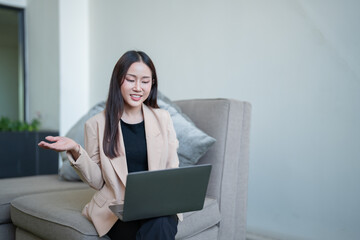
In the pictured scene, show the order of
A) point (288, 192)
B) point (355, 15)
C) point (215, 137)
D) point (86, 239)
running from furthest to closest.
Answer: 1. point (288, 192)
2. point (355, 15)
3. point (215, 137)
4. point (86, 239)

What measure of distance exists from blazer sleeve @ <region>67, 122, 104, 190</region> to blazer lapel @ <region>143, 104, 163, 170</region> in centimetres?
20

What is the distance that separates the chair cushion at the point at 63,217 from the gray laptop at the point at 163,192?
28cm

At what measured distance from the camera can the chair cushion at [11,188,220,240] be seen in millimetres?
1589

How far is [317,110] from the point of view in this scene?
2449mm

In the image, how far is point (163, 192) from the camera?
52.1 inches

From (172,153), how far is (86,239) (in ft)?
1.59

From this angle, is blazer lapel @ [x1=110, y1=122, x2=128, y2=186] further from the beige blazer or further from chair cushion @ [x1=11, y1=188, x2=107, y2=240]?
chair cushion @ [x1=11, y1=188, x2=107, y2=240]

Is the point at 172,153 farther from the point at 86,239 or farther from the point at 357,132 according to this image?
the point at 357,132

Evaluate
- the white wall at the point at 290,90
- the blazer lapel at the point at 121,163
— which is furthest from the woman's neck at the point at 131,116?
the white wall at the point at 290,90

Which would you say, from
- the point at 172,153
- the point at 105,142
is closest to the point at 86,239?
the point at 105,142

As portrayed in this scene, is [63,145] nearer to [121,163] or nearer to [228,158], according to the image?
[121,163]

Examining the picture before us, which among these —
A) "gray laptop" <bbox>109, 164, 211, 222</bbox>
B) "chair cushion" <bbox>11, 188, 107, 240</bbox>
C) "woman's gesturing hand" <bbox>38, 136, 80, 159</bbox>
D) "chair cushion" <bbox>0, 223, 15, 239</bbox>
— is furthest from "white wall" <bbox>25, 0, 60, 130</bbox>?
"gray laptop" <bbox>109, 164, 211, 222</bbox>

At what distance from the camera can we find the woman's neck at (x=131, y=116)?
167 centimetres

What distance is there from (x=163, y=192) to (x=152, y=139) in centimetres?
35
